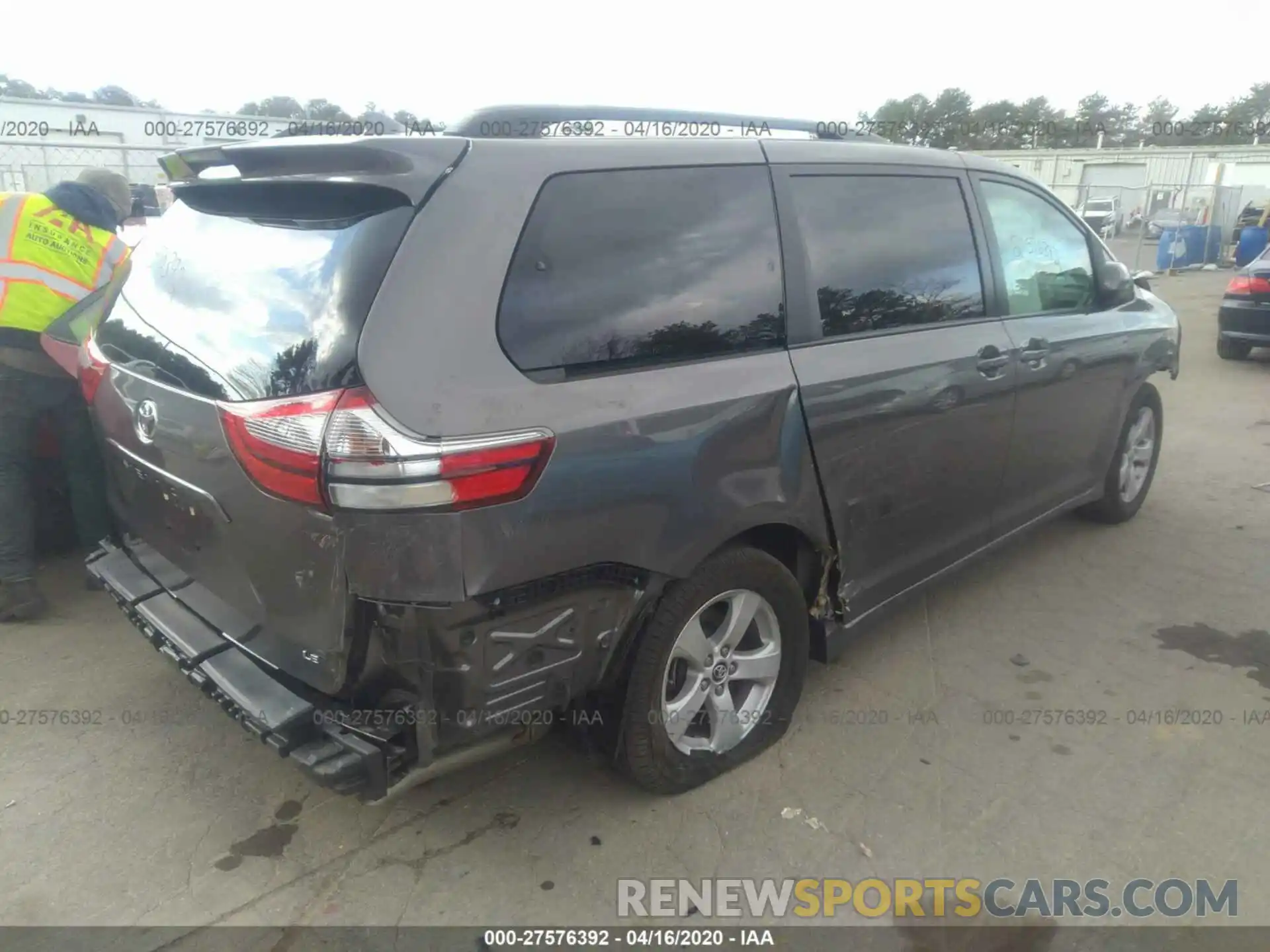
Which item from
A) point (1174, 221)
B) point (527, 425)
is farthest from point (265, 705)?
point (1174, 221)

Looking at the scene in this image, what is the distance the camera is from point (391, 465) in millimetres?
1928

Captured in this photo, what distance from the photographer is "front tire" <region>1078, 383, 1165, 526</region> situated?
15.6 ft

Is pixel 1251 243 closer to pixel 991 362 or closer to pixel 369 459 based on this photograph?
pixel 991 362

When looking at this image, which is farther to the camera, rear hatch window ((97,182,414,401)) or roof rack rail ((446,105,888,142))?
roof rack rail ((446,105,888,142))

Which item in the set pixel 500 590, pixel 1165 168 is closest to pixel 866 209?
pixel 500 590

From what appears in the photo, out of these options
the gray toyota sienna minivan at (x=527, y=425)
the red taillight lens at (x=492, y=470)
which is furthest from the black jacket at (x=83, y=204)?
the red taillight lens at (x=492, y=470)

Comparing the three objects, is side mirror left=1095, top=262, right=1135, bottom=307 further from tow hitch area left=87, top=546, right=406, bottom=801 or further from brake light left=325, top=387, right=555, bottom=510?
tow hitch area left=87, top=546, right=406, bottom=801

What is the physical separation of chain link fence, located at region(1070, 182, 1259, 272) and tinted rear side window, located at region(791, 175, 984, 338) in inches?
678

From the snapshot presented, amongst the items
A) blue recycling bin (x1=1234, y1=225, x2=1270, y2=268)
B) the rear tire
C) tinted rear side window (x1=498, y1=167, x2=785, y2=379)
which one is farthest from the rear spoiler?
blue recycling bin (x1=1234, y1=225, x2=1270, y2=268)

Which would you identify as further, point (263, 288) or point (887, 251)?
point (887, 251)

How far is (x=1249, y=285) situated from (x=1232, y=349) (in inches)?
31.3

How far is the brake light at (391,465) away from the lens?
1.93 meters

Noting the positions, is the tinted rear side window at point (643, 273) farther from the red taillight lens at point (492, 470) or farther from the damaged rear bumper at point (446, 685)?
the damaged rear bumper at point (446, 685)

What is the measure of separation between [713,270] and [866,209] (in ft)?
2.68
